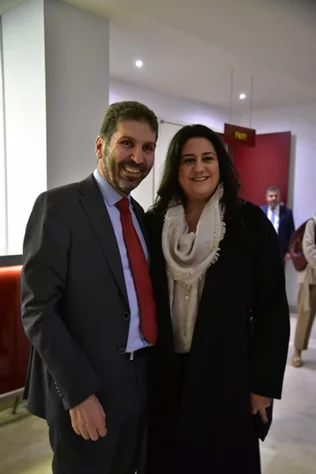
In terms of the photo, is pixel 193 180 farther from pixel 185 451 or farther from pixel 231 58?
pixel 231 58

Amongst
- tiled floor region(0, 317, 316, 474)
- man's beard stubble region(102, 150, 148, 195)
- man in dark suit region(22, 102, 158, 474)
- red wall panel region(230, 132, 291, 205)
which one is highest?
red wall panel region(230, 132, 291, 205)

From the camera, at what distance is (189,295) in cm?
154

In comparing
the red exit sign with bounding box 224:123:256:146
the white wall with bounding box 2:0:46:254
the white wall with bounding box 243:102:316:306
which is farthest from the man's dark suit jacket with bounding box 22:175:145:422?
the white wall with bounding box 243:102:316:306

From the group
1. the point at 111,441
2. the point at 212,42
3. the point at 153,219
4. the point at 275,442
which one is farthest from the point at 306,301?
the point at 111,441

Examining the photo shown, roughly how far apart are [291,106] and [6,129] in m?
4.79

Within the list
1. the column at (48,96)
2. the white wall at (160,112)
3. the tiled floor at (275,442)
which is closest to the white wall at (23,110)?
the column at (48,96)

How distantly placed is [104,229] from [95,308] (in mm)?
267

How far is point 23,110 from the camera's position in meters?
3.18

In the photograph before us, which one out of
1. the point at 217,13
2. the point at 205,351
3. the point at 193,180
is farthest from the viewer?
the point at 217,13

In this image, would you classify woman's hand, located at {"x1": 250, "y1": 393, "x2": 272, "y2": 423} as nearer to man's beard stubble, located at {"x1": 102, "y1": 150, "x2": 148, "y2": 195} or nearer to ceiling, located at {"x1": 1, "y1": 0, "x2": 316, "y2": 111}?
man's beard stubble, located at {"x1": 102, "y1": 150, "x2": 148, "y2": 195}

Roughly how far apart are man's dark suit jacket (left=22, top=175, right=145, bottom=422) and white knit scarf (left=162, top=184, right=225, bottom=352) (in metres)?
0.26

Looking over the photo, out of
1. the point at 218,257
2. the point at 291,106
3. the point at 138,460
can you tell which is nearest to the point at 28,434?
the point at 138,460

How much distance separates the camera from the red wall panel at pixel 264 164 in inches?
255

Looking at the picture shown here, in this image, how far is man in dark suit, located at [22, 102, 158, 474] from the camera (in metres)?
1.25
